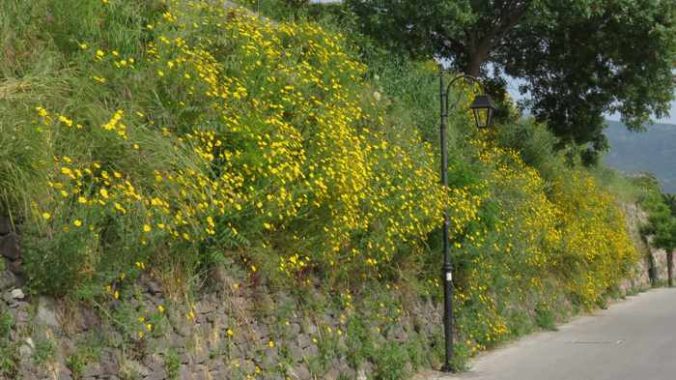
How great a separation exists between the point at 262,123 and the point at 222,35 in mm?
1940

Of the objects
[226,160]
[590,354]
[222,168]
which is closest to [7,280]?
[222,168]

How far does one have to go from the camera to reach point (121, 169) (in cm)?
734

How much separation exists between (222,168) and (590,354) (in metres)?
8.83

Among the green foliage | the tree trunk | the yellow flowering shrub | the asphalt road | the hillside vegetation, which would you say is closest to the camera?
the hillside vegetation

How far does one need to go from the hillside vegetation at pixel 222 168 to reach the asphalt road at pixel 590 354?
75 centimetres

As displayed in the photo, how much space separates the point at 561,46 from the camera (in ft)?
76.9

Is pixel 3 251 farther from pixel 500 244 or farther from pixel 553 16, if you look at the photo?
pixel 553 16

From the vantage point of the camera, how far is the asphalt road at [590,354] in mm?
12109

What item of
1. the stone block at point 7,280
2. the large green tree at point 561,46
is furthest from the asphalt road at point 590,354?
the stone block at point 7,280

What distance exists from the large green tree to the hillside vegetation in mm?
3950

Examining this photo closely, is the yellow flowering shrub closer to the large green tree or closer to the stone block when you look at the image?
the stone block

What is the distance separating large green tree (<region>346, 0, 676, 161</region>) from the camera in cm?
1970

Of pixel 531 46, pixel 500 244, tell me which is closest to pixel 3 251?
pixel 500 244

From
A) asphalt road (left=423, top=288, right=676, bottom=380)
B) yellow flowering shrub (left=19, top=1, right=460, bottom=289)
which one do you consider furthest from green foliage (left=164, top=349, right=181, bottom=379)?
asphalt road (left=423, top=288, right=676, bottom=380)
